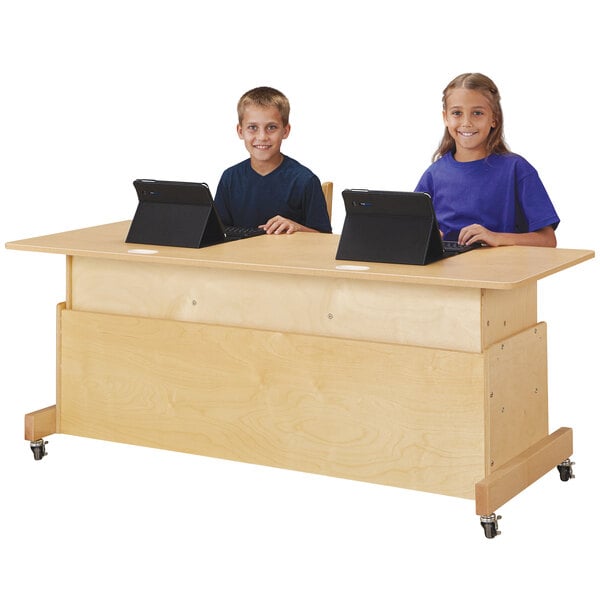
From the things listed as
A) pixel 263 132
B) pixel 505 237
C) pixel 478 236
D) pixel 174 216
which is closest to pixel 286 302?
pixel 174 216

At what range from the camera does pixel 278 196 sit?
560 cm

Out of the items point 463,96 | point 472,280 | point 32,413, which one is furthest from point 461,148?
point 32,413

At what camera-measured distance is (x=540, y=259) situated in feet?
15.3

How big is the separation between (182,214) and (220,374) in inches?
23.5

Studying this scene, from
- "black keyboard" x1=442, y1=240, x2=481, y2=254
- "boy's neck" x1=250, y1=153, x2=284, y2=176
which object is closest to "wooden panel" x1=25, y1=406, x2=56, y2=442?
"boy's neck" x1=250, y1=153, x2=284, y2=176

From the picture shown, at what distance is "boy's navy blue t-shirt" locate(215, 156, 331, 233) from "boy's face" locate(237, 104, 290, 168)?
79mm

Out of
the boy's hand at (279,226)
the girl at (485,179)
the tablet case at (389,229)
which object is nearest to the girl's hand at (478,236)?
the girl at (485,179)

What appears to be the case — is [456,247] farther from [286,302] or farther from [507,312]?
[286,302]

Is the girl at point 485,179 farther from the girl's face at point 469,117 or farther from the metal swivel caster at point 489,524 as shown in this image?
the metal swivel caster at point 489,524

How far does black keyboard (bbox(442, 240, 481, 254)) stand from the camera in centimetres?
479

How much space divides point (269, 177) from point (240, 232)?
39cm

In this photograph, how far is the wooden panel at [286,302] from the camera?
175 inches

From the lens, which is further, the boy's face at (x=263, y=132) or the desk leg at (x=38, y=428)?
the boy's face at (x=263, y=132)

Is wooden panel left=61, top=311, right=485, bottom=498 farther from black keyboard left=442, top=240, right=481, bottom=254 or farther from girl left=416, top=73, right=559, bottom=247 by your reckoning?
girl left=416, top=73, right=559, bottom=247
